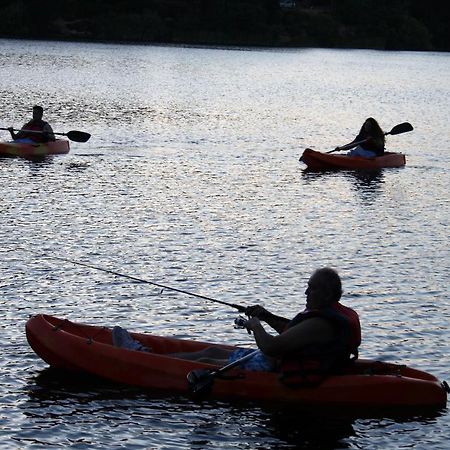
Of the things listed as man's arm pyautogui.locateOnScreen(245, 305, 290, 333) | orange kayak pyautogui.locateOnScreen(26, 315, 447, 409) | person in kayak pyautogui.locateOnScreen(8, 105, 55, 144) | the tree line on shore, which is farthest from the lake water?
the tree line on shore

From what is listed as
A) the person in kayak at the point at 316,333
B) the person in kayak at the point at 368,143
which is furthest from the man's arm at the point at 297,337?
the person in kayak at the point at 368,143

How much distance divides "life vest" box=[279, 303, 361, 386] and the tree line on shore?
9101 cm

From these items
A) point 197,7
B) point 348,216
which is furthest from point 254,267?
point 197,7

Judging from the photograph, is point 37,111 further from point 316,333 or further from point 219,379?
point 316,333

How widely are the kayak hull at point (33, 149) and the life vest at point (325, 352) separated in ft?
57.4

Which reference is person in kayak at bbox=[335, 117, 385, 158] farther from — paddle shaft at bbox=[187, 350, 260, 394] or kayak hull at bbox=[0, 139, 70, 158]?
paddle shaft at bbox=[187, 350, 260, 394]

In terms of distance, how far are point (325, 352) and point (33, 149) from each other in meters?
18.2

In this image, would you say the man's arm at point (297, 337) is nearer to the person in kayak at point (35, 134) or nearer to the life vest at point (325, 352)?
the life vest at point (325, 352)

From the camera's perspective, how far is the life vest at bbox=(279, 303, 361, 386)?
1077cm

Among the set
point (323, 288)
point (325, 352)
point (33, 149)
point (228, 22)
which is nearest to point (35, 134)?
point (33, 149)

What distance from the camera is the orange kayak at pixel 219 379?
11.3m

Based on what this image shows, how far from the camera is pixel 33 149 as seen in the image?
28.1 meters

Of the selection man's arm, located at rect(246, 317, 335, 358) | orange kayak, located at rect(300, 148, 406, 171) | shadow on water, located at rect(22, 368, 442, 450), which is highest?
man's arm, located at rect(246, 317, 335, 358)

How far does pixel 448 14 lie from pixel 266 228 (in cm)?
11088
